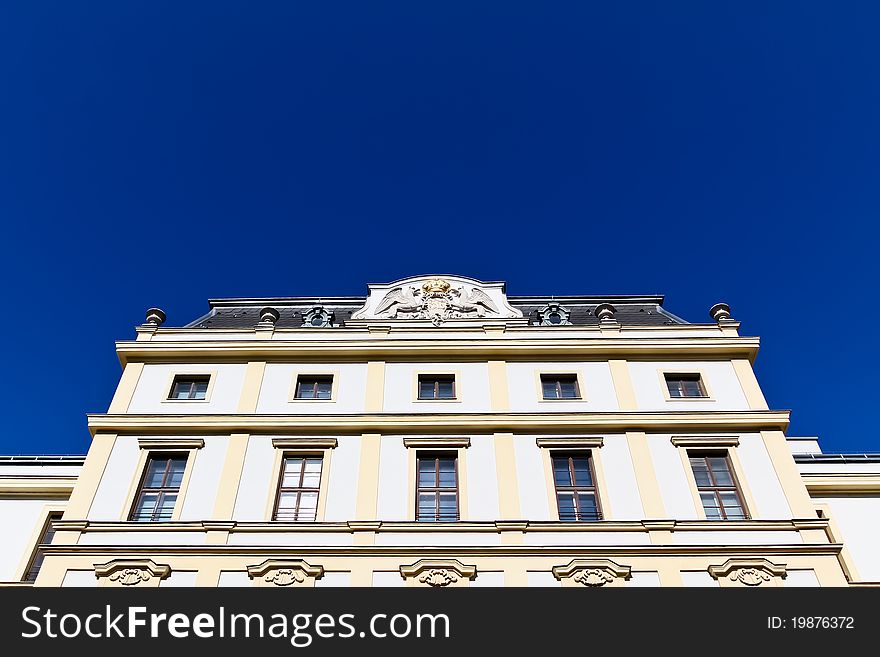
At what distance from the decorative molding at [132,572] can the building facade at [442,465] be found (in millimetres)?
78

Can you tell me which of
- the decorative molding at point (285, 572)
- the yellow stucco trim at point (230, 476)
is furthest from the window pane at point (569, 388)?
the yellow stucco trim at point (230, 476)

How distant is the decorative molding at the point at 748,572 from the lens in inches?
840

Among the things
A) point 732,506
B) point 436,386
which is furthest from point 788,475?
point 436,386

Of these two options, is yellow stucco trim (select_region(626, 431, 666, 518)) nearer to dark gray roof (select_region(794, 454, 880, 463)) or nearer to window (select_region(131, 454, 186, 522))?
dark gray roof (select_region(794, 454, 880, 463))

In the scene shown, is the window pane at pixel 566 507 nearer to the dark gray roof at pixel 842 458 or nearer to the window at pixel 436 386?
the window at pixel 436 386

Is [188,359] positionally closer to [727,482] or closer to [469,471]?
[469,471]

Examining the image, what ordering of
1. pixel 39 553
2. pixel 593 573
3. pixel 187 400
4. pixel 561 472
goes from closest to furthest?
pixel 593 573 → pixel 561 472 → pixel 39 553 → pixel 187 400

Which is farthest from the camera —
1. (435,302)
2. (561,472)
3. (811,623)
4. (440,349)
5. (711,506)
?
(435,302)

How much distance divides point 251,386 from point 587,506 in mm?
11878

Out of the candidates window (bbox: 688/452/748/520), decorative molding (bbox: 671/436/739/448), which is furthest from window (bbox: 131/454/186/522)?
window (bbox: 688/452/748/520)

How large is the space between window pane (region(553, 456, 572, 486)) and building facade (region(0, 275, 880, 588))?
0.21 feet

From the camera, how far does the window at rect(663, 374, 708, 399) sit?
89.6 feet

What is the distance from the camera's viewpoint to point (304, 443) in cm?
2508

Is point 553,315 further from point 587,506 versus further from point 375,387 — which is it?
point 587,506
